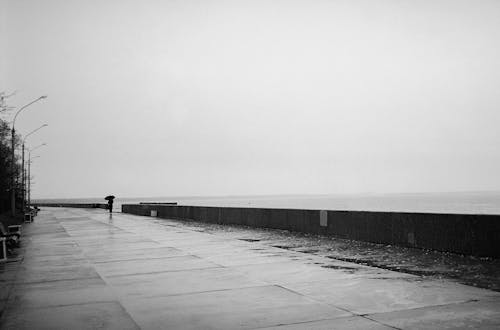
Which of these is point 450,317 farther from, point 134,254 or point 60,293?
point 134,254

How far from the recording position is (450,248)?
11.5 metres

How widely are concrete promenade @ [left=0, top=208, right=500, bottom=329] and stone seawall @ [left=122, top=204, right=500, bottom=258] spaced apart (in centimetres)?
275

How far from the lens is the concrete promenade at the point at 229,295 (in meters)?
5.98

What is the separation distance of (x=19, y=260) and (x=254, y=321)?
893 centimetres

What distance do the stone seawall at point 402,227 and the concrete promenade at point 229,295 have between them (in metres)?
2.75

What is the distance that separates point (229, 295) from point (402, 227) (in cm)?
713

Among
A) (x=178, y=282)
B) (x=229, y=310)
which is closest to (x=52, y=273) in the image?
(x=178, y=282)

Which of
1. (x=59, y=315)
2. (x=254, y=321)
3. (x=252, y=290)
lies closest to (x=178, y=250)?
(x=252, y=290)

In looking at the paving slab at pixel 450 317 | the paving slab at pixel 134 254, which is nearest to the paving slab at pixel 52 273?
the paving slab at pixel 134 254

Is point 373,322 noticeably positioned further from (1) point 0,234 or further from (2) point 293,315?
(1) point 0,234

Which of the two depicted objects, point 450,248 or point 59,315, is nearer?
point 59,315

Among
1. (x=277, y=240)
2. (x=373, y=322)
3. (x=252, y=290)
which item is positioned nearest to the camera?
(x=373, y=322)

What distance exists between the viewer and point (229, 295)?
7555 mm

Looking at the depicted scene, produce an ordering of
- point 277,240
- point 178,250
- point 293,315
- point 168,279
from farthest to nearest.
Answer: point 277,240, point 178,250, point 168,279, point 293,315
